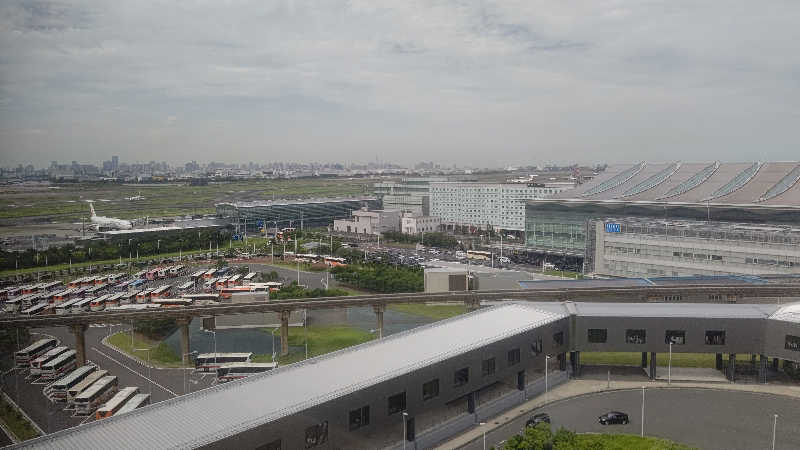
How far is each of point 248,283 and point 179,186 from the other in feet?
68.4

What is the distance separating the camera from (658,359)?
41.2 ft

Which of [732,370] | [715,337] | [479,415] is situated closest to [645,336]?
[715,337]

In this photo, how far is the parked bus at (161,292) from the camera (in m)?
18.8

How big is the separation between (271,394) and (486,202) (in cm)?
3385

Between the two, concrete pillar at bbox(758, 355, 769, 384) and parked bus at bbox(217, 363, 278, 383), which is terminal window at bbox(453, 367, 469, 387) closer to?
parked bus at bbox(217, 363, 278, 383)

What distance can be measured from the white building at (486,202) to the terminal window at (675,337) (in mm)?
25056

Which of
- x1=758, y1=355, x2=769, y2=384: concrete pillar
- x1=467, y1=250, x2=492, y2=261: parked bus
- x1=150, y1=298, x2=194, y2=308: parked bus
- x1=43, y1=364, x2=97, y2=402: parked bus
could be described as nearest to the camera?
x1=43, y1=364, x2=97, y2=402: parked bus

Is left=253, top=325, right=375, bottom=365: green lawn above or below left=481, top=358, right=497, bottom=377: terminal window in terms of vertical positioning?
below

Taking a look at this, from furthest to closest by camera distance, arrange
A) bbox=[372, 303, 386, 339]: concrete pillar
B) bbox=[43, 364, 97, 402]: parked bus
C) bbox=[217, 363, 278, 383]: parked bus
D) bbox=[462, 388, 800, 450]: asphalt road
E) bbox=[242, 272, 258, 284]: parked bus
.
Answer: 1. bbox=[242, 272, 258, 284]: parked bus
2. bbox=[372, 303, 386, 339]: concrete pillar
3. bbox=[217, 363, 278, 383]: parked bus
4. bbox=[43, 364, 97, 402]: parked bus
5. bbox=[462, 388, 800, 450]: asphalt road

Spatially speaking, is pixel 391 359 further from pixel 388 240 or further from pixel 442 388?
pixel 388 240

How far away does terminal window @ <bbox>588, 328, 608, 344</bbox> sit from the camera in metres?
11.6

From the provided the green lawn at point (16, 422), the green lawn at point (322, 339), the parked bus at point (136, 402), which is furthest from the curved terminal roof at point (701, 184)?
the green lawn at point (16, 422)

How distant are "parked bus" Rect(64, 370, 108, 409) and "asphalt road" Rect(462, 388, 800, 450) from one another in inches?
277

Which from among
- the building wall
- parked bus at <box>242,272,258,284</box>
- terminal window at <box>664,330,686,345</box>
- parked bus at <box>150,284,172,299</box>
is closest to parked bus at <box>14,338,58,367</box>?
parked bus at <box>150,284,172,299</box>
